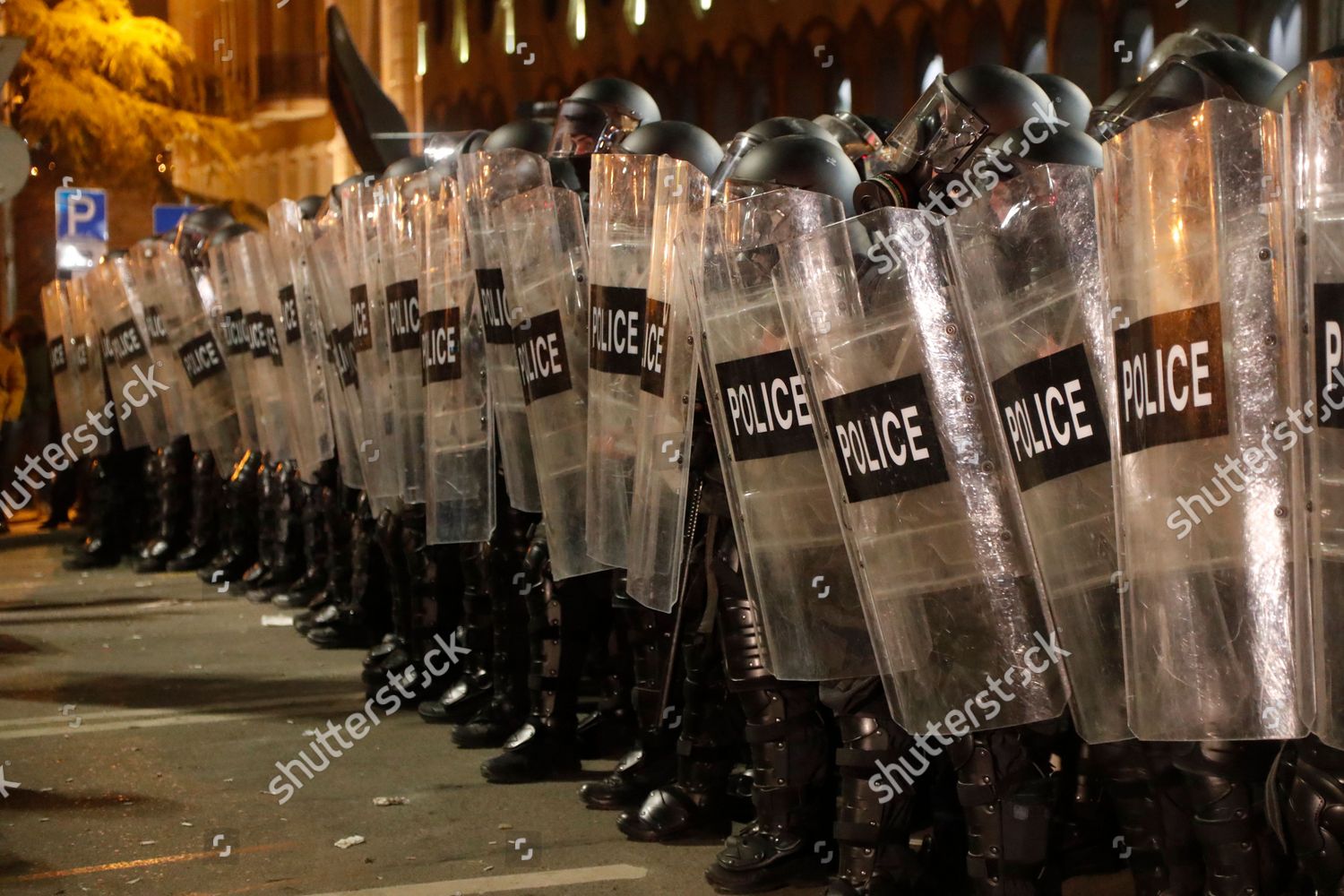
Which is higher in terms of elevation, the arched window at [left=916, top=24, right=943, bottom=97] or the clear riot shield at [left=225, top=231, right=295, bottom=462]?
the arched window at [left=916, top=24, right=943, bottom=97]

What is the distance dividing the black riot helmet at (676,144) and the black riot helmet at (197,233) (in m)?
4.53

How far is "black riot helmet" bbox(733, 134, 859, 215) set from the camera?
352cm

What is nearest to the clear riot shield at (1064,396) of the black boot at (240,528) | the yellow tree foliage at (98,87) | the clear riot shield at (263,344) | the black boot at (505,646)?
the black boot at (505,646)

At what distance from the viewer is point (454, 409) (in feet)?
16.0

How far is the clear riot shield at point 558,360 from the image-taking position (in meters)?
4.30

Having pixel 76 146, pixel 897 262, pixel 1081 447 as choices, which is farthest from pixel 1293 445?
pixel 76 146

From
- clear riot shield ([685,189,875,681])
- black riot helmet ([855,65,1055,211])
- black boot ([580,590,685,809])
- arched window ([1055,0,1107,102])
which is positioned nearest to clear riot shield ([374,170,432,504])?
black boot ([580,590,685,809])

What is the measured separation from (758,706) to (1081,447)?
1237 millimetres

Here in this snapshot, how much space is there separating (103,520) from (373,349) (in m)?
5.35

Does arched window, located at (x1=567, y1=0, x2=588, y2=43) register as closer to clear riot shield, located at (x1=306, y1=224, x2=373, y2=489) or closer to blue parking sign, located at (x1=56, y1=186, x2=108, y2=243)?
blue parking sign, located at (x1=56, y1=186, x2=108, y2=243)

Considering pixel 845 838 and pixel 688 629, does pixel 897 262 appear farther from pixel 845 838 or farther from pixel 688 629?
pixel 688 629

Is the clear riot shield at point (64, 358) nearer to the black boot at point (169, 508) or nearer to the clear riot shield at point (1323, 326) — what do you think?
the black boot at point (169, 508)

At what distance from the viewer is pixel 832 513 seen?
314cm

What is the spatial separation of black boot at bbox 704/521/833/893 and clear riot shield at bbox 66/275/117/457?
6.91 m
